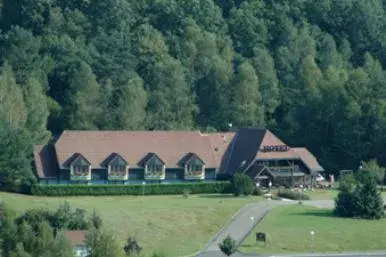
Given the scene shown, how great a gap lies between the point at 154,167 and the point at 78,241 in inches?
1045

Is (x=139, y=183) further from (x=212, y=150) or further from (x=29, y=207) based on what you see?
(x=29, y=207)

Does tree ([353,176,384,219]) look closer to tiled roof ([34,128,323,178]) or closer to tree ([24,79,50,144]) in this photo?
tiled roof ([34,128,323,178])

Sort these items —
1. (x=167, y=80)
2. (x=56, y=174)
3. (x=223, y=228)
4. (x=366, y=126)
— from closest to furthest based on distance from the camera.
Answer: (x=223, y=228) < (x=56, y=174) < (x=366, y=126) < (x=167, y=80)

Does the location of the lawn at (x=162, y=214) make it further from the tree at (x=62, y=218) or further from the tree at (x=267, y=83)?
the tree at (x=267, y=83)

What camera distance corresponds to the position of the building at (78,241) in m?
64.4

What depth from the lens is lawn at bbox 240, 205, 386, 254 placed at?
71.8 meters

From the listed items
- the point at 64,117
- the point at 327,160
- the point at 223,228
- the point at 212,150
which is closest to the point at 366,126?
the point at 327,160

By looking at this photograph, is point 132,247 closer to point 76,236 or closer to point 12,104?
point 76,236

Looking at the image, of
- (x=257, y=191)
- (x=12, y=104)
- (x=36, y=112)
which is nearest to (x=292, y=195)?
(x=257, y=191)

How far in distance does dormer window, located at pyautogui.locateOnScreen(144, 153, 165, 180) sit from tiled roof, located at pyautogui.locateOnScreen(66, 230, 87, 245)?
2392 cm

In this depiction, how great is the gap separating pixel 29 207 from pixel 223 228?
31.6 ft

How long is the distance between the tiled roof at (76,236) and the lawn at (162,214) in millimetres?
2807

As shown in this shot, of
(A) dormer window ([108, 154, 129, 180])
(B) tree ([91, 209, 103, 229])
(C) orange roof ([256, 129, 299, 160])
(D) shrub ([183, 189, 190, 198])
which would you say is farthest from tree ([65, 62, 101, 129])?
(B) tree ([91, 209, 103, 229])

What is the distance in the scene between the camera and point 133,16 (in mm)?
121938
